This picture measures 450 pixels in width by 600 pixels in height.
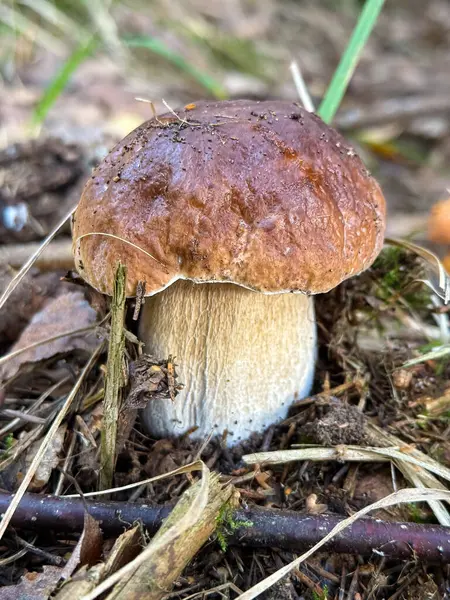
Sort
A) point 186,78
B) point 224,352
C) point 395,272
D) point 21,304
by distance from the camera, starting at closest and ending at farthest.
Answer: point 224,352 < point 395,272 < point 21,304 < point 186,78

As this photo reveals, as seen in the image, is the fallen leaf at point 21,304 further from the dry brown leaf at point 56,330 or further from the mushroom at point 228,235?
the mushroom at point 228,235

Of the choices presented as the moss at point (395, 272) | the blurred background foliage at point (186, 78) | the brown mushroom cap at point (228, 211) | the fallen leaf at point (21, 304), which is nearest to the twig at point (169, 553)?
the brown mushroom cap at point (228, 211)

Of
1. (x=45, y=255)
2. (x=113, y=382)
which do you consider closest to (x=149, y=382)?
(x=113, y=382)

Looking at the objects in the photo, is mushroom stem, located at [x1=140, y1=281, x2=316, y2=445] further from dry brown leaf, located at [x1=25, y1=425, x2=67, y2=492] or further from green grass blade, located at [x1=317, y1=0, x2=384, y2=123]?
green grass blade, located at [x1=317, y1=0, x2=384, y2=123]

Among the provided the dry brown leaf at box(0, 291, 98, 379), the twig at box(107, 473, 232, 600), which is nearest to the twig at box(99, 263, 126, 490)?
the twig at box(107, 473, 232, 600)

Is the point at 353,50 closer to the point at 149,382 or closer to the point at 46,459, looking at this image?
the point at 149,382

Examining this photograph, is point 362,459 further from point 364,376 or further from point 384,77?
point 384,77
